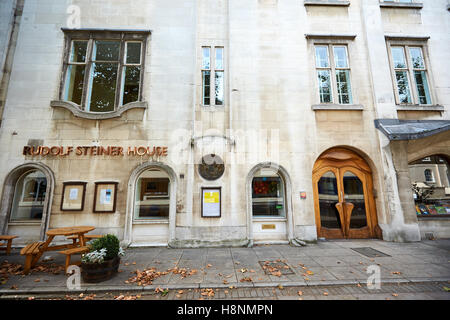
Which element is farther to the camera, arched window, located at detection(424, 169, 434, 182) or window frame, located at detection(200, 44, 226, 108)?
arched window, located at detection(424, 169, 434, 182)

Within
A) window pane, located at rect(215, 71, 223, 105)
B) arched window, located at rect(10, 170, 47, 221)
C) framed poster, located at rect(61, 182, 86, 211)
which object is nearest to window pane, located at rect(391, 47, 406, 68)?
window pane, located at rect(215, 71, 223, 105)

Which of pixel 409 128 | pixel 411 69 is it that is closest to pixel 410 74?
pixel 411 69

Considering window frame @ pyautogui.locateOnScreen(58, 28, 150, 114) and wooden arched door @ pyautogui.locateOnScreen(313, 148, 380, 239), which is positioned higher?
window frame @ pyautogui.locateOnScreen(58, 28, 150, 114)

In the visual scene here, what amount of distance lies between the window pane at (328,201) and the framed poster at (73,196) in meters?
10.1

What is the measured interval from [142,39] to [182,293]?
34.4ft

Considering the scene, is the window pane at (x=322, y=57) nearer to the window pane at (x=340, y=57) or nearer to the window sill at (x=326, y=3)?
the window pane at (x=340, y=57)

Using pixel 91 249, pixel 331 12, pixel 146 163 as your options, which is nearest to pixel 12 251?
pixel 91 249

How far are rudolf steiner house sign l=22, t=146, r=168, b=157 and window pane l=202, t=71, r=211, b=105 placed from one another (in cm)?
289

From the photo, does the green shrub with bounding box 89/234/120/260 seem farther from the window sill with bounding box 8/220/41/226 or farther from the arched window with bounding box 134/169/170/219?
the window sill with bounding box 8/220/41/226

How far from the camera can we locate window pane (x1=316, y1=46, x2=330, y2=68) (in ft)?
31.5

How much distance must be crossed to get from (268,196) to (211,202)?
2.55 meters
